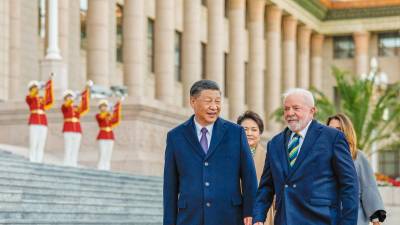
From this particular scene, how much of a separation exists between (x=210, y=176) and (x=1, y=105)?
22335 mm

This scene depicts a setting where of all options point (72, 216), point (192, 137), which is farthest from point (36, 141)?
point (192, 137)

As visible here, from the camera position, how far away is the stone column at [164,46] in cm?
4338

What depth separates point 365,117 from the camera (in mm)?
31359

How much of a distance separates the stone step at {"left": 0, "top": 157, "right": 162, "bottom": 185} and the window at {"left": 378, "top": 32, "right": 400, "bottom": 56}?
42752 mm

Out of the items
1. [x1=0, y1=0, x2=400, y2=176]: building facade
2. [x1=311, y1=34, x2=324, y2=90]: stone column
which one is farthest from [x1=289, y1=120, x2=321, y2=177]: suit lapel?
[x1=311, y1=34, x2=324, y2=90]: stone column

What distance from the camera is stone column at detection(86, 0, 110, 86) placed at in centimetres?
3888

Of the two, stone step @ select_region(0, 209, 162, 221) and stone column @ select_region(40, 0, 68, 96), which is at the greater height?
→ stone column @ select_region(40, 0, 68, 96)

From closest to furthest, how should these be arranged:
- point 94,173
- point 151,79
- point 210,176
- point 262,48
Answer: point 210,176 → point 94,173 → point 151,79 → point 262,48

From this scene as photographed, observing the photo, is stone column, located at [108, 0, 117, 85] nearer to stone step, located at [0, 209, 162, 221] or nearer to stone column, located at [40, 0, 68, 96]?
stone column, located at [40, 0, 68, 96]

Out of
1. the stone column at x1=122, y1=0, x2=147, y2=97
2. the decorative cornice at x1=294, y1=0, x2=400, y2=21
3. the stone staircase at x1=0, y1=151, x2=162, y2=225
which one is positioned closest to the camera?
the stone staircase at x1=0, y1=151, x2=162, y2=225

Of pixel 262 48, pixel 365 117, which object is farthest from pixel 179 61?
pixel 365 117

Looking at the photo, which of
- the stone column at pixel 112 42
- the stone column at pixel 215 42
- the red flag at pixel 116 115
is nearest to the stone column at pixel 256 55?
the stone column at pixel 215 42

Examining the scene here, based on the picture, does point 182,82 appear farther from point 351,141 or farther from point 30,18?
point 351,141

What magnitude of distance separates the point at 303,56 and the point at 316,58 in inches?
107
